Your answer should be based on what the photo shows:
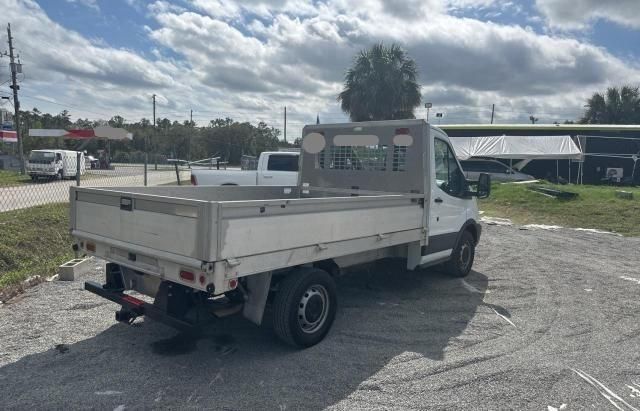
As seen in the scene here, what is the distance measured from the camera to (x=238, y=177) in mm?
12516

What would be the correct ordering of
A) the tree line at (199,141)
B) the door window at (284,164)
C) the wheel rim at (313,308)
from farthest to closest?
the tree line at (199,141) < the door window at (284,164) < the wheel rim at (313,308)

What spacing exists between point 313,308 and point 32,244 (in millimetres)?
5894

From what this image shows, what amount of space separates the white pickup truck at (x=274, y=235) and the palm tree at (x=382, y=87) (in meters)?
22.2

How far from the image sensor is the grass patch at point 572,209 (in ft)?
46.1

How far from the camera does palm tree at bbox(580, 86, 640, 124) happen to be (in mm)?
40344

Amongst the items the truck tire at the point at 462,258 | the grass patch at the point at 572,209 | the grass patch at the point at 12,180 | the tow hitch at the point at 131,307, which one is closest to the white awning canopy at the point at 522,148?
the grass patch at the point at 572,209

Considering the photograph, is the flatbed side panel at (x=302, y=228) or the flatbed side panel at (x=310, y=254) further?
the flatbed side panel at (x=310, y=254)

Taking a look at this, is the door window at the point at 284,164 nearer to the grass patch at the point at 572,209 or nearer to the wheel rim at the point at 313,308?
the grass patch at the point at 572,209

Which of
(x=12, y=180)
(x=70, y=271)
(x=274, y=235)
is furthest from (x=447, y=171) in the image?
(x=12, y=180)

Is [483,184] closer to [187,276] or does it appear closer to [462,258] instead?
[462,258]

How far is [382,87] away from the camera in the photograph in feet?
92.2

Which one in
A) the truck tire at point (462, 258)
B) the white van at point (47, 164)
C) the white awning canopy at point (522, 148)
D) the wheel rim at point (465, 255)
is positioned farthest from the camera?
the white van at point (47, 164)

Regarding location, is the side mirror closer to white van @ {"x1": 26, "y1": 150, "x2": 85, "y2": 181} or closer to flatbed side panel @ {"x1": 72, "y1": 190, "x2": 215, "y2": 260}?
flatbed side panel @ {"x1": 72, "y1": 190, "x2": 215, "y2": 260}

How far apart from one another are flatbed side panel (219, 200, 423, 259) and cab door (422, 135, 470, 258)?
822 millimetres
